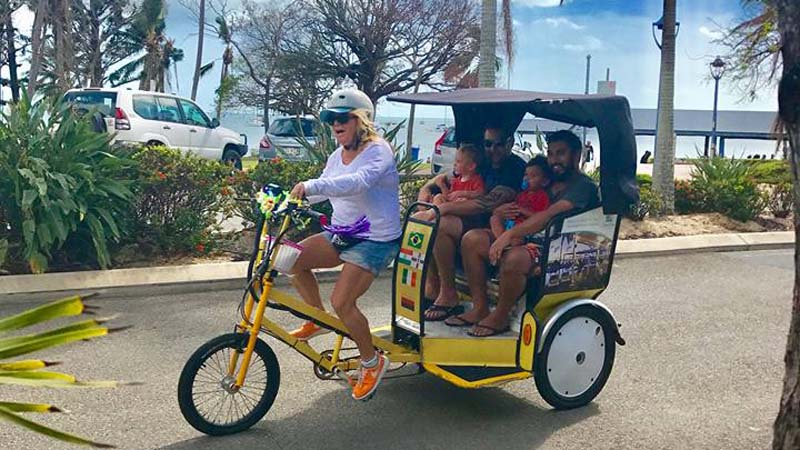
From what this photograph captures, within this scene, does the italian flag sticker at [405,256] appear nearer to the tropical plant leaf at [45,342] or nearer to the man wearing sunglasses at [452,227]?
the man wearing sunglasses at [452,227]

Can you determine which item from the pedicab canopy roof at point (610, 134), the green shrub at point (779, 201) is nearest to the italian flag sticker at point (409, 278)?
the pedicab canopy roof at point (610, 134)

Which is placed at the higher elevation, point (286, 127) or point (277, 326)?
point (286, 127)

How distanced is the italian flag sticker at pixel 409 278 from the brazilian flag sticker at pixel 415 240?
5.9 inches

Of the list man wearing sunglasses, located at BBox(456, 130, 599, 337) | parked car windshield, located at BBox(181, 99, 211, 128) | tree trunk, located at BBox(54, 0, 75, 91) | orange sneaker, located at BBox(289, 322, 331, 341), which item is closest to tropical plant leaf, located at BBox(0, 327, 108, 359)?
orange sneaker, located at BBox(289, 322, 331, 341)

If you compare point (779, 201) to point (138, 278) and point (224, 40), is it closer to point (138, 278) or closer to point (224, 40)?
point (138, 278)

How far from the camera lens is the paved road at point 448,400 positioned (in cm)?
445

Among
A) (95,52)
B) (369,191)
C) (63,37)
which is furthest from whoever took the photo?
(95,52)

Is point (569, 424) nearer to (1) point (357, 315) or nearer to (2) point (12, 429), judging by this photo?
(1) point (357, 315)

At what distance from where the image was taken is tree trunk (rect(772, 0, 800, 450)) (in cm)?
281

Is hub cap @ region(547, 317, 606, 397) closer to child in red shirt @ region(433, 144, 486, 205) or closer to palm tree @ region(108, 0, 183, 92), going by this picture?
child in red shirt @ region(433, 144, 486, 205)

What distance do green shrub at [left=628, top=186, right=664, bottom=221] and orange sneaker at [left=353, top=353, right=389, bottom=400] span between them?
8.16 m

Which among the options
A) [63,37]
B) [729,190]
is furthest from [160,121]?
[729,190]

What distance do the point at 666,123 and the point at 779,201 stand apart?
2227 mm

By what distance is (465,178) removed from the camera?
5605 millimetres
